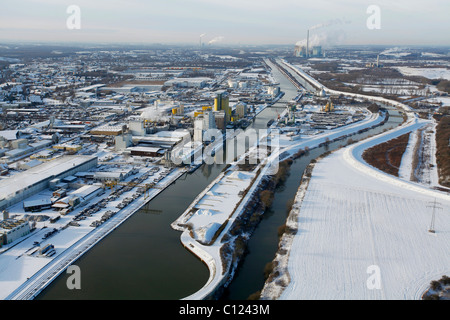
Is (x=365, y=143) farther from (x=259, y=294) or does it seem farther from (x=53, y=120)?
(x=53, y=120)

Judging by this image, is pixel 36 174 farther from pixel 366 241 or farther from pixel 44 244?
pixel 366 241

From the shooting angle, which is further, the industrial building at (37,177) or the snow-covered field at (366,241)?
the industrial building at (37,177)

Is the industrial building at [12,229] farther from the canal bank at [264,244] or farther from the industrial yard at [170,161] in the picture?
the canal bank at [264,244]

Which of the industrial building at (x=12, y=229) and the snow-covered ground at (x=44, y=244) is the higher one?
the industrial building at (x=12, y=229)

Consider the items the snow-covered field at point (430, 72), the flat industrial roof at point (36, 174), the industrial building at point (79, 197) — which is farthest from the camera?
the snow-covered field at point (430, 72)

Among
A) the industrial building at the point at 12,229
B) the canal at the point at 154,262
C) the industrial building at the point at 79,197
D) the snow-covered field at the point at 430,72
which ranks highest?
the snow-covered field at the point at 430,72

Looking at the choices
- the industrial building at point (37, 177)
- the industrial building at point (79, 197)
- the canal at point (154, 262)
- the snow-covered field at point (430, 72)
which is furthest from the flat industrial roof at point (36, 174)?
the snow-covered field at point (430, 72)
